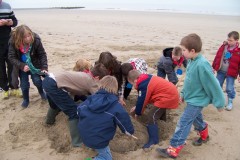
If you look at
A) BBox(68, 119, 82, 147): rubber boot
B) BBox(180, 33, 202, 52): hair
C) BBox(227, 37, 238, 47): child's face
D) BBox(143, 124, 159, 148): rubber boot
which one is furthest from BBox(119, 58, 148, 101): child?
BBox(227, 37, 238, 47): child's face

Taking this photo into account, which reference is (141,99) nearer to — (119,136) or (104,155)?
(119,136)

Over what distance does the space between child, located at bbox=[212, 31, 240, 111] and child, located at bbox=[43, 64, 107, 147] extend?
2.14 metres

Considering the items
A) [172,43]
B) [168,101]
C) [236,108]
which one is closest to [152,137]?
[168,101]

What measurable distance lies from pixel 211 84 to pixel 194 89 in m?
0.21

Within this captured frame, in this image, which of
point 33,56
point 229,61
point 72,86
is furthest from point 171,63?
point 33,56

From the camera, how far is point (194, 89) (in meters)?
3.08

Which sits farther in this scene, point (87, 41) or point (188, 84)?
point (87, 41)

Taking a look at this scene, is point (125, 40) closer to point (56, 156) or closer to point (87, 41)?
point (87, 41)

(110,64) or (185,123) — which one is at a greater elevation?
(110,64)

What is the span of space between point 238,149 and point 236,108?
1395 mm

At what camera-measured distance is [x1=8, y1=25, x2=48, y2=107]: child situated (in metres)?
4.17

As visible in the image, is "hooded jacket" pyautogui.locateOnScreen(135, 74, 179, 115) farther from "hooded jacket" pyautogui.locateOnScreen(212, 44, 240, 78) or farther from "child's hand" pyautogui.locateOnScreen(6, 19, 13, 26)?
"child's hand" pyautogui.locateOnScreen(6, 19, 13, 26)

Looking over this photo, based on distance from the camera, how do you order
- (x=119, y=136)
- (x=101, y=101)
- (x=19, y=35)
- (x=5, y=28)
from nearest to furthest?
1. (x=101, y=101)
2. (x=119, y=136)
3. (x=19, y=35)
4. (x=5, y=28)

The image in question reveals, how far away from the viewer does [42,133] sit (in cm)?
382
